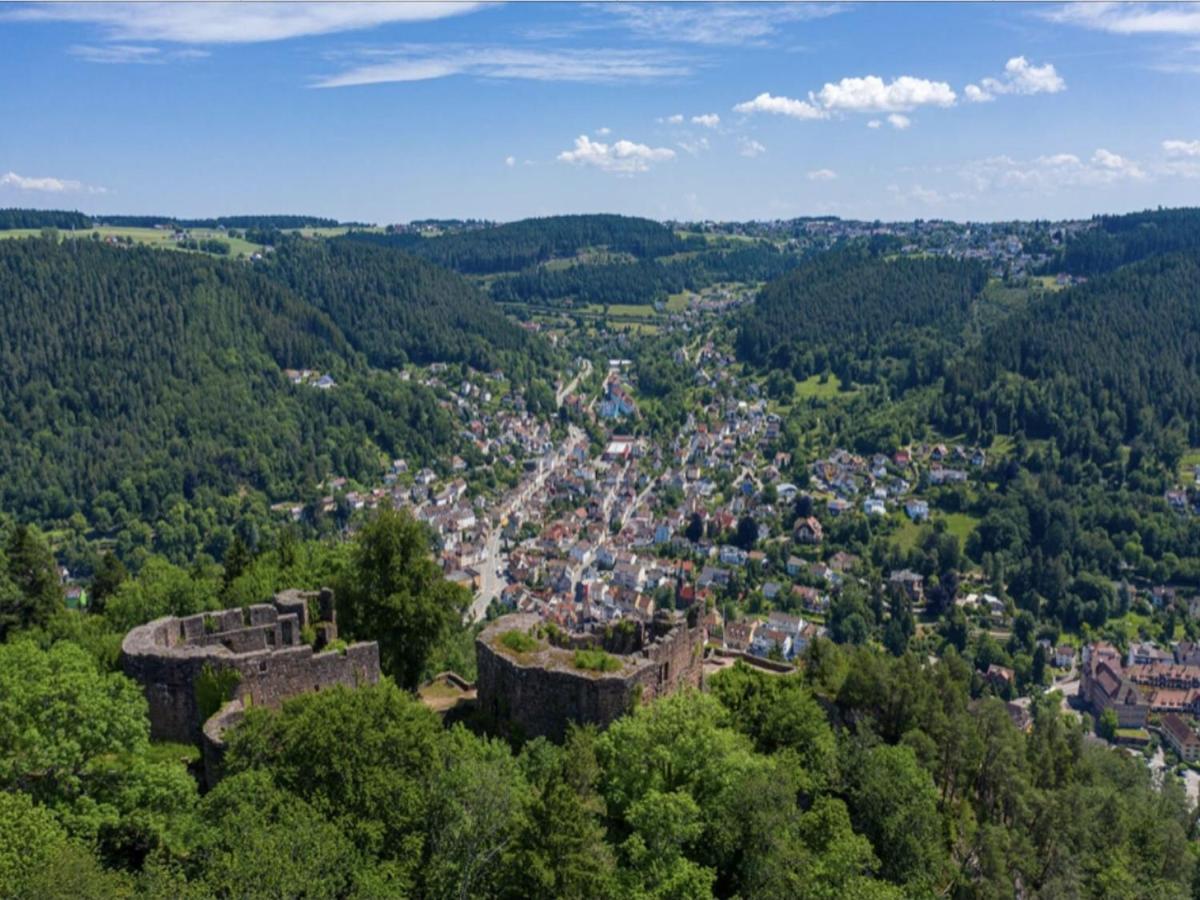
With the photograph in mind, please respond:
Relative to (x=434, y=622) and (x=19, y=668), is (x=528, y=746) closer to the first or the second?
(x=434, y=622)

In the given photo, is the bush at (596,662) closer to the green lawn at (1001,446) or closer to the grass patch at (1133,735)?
the grass patch at (1133,735)

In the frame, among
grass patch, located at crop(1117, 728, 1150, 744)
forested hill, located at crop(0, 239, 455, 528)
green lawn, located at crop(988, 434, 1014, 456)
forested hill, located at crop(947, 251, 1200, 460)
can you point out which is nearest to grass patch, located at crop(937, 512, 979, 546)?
green lawn, located at crop(988, 434, 1014, 456)

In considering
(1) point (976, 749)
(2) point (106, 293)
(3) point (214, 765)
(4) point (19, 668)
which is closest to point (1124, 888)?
(1) point (976, 749)

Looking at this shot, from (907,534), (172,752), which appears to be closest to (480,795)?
(172,752)

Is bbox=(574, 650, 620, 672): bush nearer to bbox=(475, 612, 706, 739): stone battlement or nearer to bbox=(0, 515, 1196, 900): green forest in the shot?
bbox=(475, 612, 706, 739): stone battlement

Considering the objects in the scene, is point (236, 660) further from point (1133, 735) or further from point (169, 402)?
point (169, 402)

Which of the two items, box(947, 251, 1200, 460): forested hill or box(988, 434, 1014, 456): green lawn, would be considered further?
box(988, 434, 1014, 456): green lawn
